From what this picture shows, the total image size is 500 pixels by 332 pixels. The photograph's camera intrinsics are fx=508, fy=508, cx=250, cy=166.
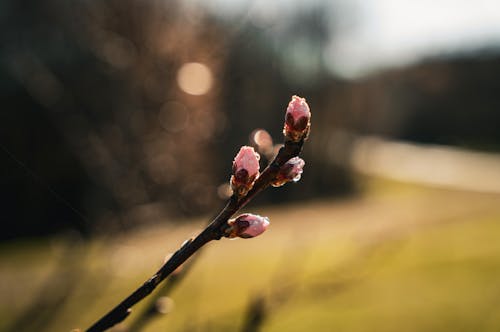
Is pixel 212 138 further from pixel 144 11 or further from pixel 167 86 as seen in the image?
pixel 144 11

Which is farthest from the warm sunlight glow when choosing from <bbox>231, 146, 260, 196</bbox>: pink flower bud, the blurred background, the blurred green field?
<bbox>231, 146, 260, 196</bbox>: pink flower bud

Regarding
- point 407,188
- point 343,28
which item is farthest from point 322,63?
point 407,188

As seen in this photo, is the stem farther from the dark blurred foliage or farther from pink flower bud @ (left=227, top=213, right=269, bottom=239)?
the dark blurred foliage

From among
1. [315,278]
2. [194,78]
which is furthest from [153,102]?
[315,278]

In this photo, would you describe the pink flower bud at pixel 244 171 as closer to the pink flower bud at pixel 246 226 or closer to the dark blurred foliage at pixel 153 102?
the pink flower bud at pixel 246 226

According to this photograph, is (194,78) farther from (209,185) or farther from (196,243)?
(196,243)
